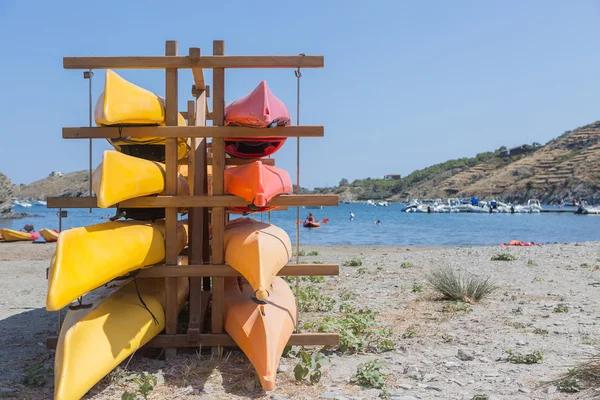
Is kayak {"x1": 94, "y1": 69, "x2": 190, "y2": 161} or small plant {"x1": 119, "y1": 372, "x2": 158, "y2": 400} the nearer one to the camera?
small plant {"x1": 119, "y1": 372, "x2": 158, "y2": 400}

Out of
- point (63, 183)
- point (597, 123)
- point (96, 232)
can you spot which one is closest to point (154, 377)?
point (96, 232)

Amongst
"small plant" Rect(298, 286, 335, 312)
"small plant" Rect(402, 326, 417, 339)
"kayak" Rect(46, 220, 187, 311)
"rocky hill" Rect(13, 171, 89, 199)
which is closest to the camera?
"kayak" Rect(46, 220, 187, 311)

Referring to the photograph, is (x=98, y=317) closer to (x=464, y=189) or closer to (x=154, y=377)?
(x=154, y=377)

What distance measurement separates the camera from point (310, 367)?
4.32 m

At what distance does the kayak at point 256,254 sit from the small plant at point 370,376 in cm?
99

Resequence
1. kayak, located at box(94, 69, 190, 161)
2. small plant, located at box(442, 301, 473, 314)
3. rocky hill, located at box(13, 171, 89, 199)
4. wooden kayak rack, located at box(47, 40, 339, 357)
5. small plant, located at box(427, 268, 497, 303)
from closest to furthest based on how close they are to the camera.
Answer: kayak, located at box(94, 69, 190, 161), wooden kayak rack, located at box(47, 40, 339, 357), small plant, located at box(442, 301, 473, 314), small plant, located at box(427, 268, 497, 303), rocky hill, located at box(13, 171, 89, 199)

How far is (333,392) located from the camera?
12.8 ft

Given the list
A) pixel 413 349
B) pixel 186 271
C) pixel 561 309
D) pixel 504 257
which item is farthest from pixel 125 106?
pixel 504 257

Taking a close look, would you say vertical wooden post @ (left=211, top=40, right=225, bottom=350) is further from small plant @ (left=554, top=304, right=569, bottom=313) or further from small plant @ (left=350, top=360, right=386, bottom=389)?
small plant @ (left=554, top=304, right=569, bottom=313)

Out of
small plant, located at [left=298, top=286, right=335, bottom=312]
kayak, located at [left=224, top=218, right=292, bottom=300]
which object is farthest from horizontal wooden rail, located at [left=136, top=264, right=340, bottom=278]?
small plant, located at [left=298, top=286, right=335, bottom=312]

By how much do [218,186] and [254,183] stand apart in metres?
0.47

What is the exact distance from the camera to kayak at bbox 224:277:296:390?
3.93 metres

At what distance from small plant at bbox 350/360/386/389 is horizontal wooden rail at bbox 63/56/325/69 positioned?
2.74 meters

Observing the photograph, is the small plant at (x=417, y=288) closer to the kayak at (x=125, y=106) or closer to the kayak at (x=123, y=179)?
the kayak at (x=123, y=179)
